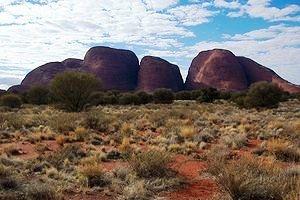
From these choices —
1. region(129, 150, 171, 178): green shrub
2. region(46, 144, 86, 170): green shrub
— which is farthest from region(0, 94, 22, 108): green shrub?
region(129, 150, 171, 178): green shrub

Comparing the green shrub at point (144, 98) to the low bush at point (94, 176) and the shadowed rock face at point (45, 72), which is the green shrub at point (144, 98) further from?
the low bush at point (94, 176)

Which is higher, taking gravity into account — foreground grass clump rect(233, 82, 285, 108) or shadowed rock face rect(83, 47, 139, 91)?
shadowed rock face rect(83, 47, 139, 91)

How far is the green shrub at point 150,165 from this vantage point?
1126cm

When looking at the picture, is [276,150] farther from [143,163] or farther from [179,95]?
[179,95]

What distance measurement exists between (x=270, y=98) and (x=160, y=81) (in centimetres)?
6758

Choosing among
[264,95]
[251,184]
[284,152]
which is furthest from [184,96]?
[251,184]

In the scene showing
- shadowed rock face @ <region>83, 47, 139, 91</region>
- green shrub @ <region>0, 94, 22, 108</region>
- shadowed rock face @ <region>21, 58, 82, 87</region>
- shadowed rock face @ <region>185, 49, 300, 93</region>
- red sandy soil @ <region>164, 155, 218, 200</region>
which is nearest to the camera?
red sandy soil @ <region>164, 155, 218, 200</region>

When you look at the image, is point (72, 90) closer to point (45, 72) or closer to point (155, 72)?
point (155, 72)

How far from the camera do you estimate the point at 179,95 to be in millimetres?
82312

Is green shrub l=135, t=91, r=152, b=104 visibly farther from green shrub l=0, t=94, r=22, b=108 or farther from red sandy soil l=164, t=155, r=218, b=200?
red sandy soil l=164, t=155, r=218, b=200

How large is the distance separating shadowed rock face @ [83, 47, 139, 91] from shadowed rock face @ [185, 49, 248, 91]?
51.1ft

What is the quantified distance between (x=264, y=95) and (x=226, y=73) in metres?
68.9

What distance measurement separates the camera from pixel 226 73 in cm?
11200

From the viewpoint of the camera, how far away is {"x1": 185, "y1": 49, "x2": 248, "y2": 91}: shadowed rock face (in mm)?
110125
